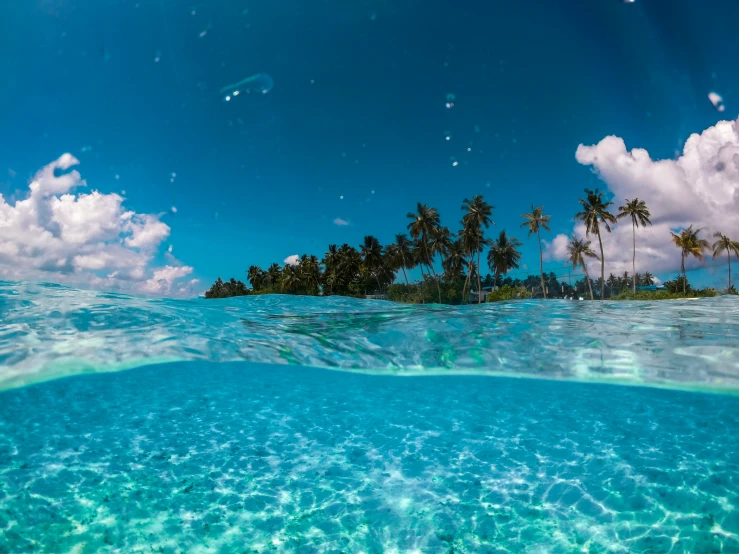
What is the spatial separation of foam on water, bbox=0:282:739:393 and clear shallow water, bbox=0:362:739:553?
177cm

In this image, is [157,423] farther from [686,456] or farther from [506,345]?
[686,456]

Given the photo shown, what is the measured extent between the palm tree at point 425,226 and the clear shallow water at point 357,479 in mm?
44385

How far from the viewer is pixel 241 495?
7.69 meters

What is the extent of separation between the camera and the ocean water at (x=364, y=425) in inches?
267

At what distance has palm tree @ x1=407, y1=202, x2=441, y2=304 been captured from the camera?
58.1 metres

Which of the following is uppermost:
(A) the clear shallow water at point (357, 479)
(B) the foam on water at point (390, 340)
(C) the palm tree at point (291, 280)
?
(C) the palm tree at point (291, 280)

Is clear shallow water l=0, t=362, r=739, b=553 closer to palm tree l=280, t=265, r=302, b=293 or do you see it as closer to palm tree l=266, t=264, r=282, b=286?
palm tree l=280, t=265, r=302, b=293

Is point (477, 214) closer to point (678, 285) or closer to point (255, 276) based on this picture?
point (678, 285)

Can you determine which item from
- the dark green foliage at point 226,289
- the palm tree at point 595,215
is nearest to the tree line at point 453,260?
the palm tree at point 595,215

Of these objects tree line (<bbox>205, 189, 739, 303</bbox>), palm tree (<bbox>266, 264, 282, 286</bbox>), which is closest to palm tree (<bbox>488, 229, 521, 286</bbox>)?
tree line (<bbox>205, 189, 739, 303</bbox>)

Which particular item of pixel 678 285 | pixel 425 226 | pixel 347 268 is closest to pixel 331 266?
pixel 347 268

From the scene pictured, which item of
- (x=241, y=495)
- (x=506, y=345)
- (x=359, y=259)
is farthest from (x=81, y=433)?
(x=359, y=259)

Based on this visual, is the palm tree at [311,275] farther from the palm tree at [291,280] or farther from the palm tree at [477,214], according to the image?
the palm tree at [477,214]

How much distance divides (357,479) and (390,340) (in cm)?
542
